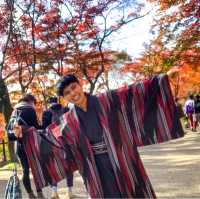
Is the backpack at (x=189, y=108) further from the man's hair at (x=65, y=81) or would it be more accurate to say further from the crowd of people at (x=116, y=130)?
the man's hair at (x=65, y=81)

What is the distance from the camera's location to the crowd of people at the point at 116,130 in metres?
3.43

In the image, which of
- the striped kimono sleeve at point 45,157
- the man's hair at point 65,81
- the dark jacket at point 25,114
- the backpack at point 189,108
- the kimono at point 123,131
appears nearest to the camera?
the kimono at point 123,131

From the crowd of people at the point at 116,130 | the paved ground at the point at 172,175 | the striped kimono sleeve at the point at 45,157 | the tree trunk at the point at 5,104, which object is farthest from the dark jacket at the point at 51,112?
the tree trunk at the point at 5,104

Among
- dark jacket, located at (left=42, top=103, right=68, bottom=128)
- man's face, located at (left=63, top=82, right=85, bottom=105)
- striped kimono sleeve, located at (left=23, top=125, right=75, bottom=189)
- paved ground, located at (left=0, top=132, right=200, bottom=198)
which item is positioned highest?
man's face, located at (left=63, top=82, right=85, bottom=105)

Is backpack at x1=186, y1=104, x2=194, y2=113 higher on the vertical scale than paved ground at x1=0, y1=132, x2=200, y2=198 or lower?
higher

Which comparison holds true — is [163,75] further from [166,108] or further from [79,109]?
[79,109]

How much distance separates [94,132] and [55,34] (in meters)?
13.8

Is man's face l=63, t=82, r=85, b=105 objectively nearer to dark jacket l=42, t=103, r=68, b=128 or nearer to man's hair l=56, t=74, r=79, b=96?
man's hair l=56, t=74, r=79, b=96

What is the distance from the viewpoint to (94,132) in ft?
11.3

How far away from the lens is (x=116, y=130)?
3434mm

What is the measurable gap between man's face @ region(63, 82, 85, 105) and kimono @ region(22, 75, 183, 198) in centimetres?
7

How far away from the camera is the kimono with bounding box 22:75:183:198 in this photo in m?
3.43

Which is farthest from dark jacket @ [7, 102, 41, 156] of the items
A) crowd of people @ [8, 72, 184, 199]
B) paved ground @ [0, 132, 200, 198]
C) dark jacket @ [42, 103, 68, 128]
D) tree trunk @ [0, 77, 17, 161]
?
tree trunk @ [0, 77, 17, 161]

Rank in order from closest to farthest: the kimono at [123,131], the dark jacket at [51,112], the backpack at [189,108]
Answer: the kimono at [123,131] < the dark jacket at [51,112] < the backpack at [189,108]
